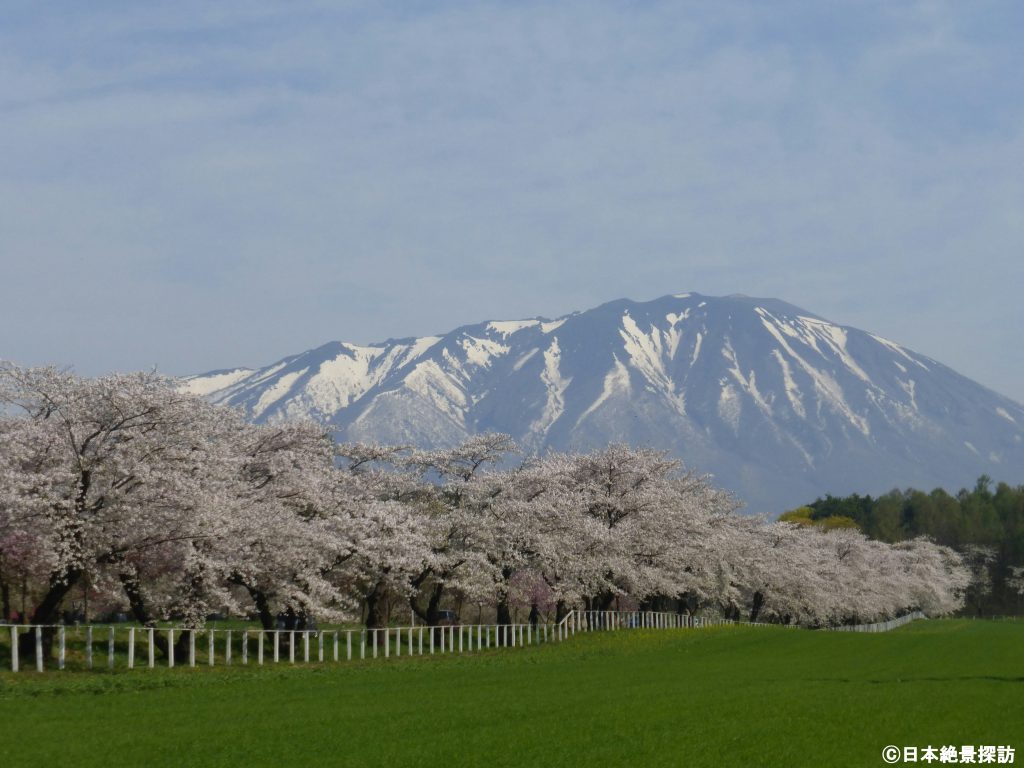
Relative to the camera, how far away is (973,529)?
178625 mm

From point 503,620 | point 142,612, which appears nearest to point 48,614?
point 142,612

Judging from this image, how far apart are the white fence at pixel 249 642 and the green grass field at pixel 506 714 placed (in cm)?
192

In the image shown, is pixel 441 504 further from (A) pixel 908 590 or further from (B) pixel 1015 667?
(A) pixel 908 590

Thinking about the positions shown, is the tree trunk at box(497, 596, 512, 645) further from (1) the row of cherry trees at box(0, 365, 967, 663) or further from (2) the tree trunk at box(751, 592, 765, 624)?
(2) the tree trunk at box(751, 592, 765, 624)

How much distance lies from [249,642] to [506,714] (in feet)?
105

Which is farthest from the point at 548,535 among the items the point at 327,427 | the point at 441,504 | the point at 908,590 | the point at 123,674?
the point at 908,590

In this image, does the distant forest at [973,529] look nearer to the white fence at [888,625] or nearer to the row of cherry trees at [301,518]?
the white fence at [888,625]

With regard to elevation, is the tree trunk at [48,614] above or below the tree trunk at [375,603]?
above

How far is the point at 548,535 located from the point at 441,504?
20.3ft

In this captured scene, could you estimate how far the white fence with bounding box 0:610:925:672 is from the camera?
36.6 meters

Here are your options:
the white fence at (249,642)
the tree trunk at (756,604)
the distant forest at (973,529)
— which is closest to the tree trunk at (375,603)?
the white fence at (249,642)

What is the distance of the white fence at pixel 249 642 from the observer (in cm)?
3656

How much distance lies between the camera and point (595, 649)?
53219mm

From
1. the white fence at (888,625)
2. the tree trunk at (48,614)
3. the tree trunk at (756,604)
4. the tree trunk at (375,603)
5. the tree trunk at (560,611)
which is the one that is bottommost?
the white fence at (888,625)
